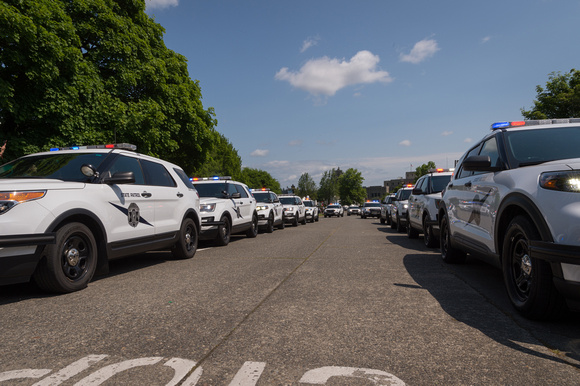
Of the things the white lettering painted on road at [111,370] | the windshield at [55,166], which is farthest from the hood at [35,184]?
the white lettering painted on road at [111,370]

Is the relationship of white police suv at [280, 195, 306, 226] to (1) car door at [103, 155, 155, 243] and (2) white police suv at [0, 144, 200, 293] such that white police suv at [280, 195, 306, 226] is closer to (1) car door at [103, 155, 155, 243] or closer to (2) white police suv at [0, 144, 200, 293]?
(2) white police suv at [0, 144, 200, 293]

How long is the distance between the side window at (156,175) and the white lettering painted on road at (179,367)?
4599 millimetres

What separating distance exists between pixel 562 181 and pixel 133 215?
17.7ft

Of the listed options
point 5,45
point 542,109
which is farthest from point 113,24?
point 542,109

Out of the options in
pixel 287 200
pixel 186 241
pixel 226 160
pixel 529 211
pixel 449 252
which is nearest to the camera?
pixel 529 211

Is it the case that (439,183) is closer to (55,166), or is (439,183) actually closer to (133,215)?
(133,215)

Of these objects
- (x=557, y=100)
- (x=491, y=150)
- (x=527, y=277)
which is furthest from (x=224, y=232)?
(x=557, y=100)

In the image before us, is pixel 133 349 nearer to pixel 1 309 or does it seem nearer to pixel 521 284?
pixel 1 309

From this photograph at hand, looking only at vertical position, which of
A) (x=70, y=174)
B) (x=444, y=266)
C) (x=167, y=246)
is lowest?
(x=444, y=266)

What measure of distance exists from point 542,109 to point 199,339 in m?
30.8

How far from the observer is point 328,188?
5531 inches

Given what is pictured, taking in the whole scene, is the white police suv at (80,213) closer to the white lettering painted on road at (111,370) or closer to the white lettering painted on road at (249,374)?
the white lettering painted on road at (111,370)

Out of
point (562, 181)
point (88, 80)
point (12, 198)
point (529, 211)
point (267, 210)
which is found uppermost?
point (88, 80)

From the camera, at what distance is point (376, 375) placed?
8.52 ft
